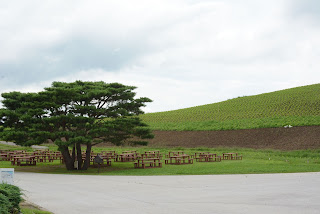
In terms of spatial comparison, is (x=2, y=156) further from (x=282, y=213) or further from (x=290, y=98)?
(x=290, y=98)

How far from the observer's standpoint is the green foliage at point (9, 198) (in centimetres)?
712

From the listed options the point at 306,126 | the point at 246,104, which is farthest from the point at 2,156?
the point at 246,104

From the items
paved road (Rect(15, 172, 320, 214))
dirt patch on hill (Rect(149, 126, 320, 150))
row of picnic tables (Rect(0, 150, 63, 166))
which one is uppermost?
dirt patch on hill (Rect(149, 126, 320, 150))

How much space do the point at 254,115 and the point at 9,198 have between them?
155 feet

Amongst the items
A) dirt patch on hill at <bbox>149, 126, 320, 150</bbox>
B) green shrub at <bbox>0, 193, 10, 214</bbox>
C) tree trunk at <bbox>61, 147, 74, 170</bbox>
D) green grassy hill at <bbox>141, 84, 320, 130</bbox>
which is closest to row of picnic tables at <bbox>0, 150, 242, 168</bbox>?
tree trunk at <bbox>61, 147, 74, 170</bbox>

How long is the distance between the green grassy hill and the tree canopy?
80.0ft

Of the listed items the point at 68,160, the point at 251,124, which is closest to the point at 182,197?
the point at 68,160

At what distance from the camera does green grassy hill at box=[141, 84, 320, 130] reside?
45.3 metres

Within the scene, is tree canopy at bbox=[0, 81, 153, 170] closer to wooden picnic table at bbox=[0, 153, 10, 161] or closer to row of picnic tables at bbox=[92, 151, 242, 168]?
row of picnic tables at bbox=[92, 151, 242, 168]

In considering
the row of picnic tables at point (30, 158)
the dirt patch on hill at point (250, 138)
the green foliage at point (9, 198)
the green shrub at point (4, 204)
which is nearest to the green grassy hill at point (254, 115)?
the dirt patch on hill at point (250, 138)

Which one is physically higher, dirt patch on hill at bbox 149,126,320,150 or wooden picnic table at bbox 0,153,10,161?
dirt patch on hill at bbox 149,126,320,150

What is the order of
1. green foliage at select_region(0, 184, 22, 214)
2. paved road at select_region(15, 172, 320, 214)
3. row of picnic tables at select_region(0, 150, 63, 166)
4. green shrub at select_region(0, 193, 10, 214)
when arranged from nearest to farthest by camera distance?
green shrub at select_region(0, 193, 10, 214) → green foliage at select_region(0, 184, 22, 214) → paved road at select_region(15, 172, 320, 214) → row of picnic tables at select_region(0, 150, 63, 166)

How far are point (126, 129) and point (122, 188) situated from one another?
9566mm

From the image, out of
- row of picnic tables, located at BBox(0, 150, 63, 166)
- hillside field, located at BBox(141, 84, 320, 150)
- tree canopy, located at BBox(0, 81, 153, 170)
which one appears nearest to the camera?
tree canopy, located at BBox(0, 81, 153, 170)
